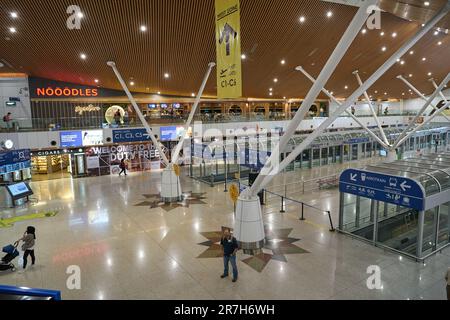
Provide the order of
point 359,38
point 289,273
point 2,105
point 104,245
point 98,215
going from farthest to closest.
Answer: point 2,105
point 359,38
point 98,215
point 104,245
point 289,273

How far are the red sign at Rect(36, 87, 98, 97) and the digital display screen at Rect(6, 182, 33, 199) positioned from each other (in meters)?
10.6

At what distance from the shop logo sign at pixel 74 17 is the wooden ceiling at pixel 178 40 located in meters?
0.23

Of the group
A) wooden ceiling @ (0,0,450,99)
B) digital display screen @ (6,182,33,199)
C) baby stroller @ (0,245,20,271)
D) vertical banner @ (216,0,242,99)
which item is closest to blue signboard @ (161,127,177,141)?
wooden ceiling @ (0,0,450,99)

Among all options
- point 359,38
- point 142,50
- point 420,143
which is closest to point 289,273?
point 142,50

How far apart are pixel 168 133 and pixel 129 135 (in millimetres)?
3385

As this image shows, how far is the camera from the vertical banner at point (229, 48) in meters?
8.62

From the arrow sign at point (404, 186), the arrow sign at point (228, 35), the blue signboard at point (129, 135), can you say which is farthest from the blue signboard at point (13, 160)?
the arrow sign at point (404, 186)

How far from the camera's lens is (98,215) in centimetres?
1417

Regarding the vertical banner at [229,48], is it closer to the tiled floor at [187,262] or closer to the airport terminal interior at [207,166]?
the airport terminal interior at [207,166]

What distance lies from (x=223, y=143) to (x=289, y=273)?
50.2 ft

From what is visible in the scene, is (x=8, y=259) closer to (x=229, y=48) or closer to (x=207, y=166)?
(x=229, y=48)

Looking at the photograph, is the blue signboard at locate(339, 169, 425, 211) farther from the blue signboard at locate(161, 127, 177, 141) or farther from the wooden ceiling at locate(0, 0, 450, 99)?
the blue signboard at locate(161, 127, 177, 141)
